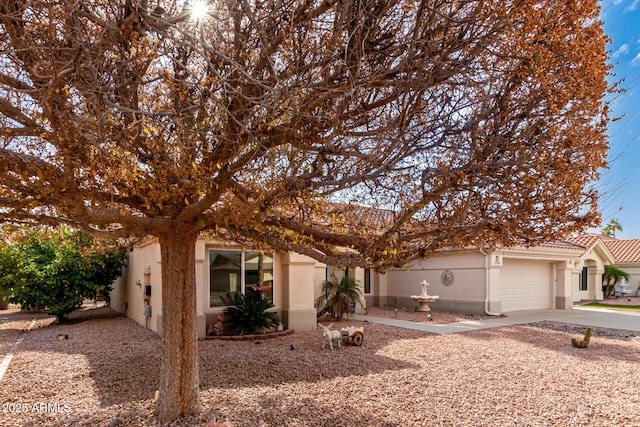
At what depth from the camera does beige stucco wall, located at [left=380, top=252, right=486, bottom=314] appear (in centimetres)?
1695

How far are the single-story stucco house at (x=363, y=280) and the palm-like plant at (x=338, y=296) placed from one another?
338 mm

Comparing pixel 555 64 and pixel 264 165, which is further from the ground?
pixel 555 64

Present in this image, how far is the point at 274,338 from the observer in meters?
11.0

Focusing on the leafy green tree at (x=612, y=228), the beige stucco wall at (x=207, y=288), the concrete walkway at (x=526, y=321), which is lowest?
the concrete walkway at (x=526, y=321)

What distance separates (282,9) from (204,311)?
874 cm

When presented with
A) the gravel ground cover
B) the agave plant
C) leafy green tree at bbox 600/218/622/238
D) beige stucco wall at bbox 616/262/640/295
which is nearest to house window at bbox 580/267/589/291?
beige stucco wall at bbox 616/262/640/295

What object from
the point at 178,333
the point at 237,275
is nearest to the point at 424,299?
the point at 237,275

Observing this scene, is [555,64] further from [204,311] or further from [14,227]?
[204,311]

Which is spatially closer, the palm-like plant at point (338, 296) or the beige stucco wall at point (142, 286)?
the beige stucco wall at point (142, 286)

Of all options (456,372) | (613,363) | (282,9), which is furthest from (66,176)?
(613,363)

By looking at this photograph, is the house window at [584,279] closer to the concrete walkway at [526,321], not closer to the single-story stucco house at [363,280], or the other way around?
the single-story stucco house at [363,280]

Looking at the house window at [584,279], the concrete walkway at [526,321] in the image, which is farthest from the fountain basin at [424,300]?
Answer: the house window at [584,279]

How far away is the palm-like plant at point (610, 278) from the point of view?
27.9 m

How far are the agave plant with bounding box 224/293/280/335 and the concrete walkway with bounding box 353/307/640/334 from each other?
455cm
